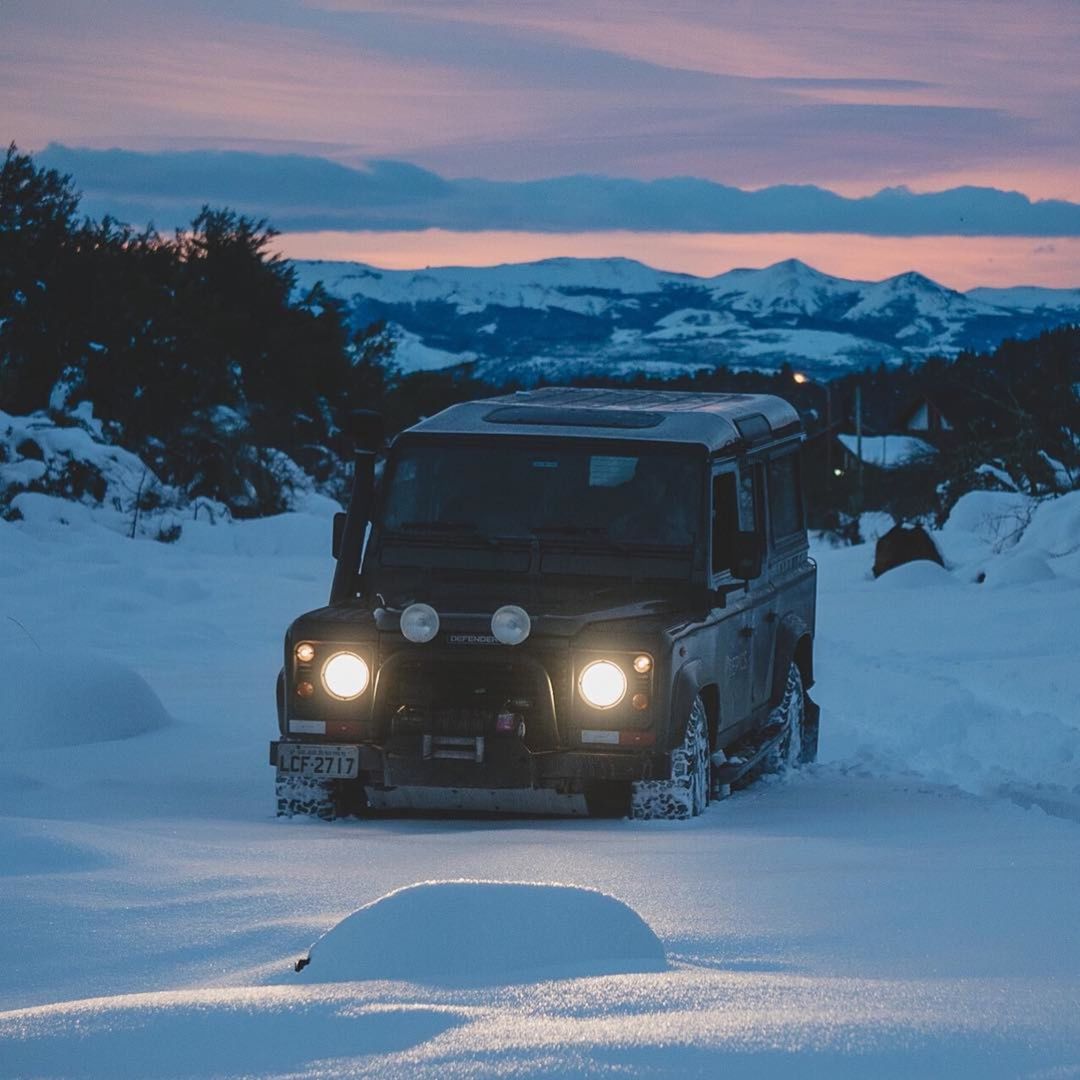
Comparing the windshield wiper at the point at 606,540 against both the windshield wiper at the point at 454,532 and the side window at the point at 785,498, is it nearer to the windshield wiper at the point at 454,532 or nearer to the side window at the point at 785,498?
the windshield wiper at the point at 454,532

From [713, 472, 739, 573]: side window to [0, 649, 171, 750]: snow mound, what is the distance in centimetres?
382

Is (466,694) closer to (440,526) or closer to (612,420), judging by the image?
(440,526)

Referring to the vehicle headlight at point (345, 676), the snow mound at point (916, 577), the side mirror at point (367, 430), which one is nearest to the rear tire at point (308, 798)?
the vehicle headlight at point (345, 676)

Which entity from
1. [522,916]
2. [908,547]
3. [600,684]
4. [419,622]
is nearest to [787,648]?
[600,684]

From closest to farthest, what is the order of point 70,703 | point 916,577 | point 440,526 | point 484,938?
point 484,938, point 440,526, point 70,703, point 916,577

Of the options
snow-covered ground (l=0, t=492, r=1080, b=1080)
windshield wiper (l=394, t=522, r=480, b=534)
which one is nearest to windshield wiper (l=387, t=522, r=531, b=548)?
windshield wiper (l=394, t=522, r=480, b=534)

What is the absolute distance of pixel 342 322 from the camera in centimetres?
4306

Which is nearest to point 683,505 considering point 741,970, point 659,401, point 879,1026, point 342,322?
point 659,401

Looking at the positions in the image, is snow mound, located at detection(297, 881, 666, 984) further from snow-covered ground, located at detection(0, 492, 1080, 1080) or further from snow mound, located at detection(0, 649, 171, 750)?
snow mound, located at detection(0, 649, 171, 750)

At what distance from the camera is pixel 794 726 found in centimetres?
1020

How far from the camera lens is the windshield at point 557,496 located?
8.40m

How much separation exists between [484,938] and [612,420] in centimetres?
474

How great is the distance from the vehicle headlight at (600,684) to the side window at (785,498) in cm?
236

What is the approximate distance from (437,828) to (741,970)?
3.41 meters
